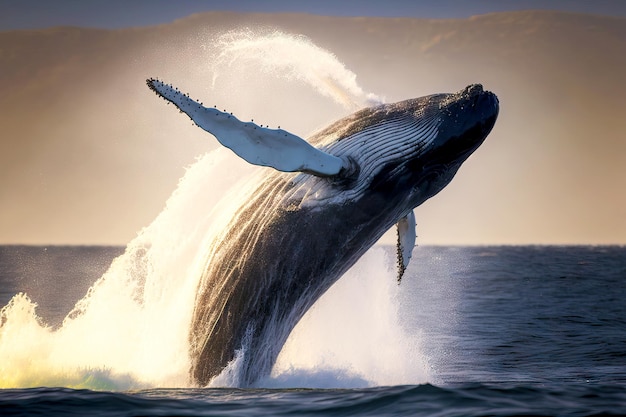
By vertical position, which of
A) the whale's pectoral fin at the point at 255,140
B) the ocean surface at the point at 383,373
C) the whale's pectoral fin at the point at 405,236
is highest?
the whale's pectoral fin at the point at 255,140

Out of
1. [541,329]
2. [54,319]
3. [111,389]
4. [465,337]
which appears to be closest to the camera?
[111,389]

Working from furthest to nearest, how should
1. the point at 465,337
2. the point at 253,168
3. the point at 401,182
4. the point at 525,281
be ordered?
1. the point at 525,281
2. the point at 465,337
3. the point at 253,168
4. the point at 401,182

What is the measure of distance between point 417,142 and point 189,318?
336 centimetres

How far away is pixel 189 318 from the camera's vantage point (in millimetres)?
10594

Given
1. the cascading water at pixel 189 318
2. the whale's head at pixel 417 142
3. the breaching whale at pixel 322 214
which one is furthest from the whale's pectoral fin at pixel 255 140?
the cascading water at pixel 189 318

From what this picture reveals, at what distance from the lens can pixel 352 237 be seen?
9.88 meters

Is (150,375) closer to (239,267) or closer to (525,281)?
(239,267)

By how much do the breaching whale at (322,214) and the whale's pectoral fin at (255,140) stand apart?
251 millimetres

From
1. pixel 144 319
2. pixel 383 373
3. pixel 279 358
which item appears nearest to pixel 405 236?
pixel 383 373

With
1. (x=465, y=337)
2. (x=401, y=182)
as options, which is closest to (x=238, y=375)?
(x=401, y=182)

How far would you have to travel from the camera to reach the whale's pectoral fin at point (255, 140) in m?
8.96

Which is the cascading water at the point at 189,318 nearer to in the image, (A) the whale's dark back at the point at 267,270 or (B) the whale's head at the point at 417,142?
(A) the whale's dark back at the point at 267,270

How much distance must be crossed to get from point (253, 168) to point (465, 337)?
26.4ft

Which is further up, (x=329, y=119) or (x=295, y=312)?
(x=329, y=119)
